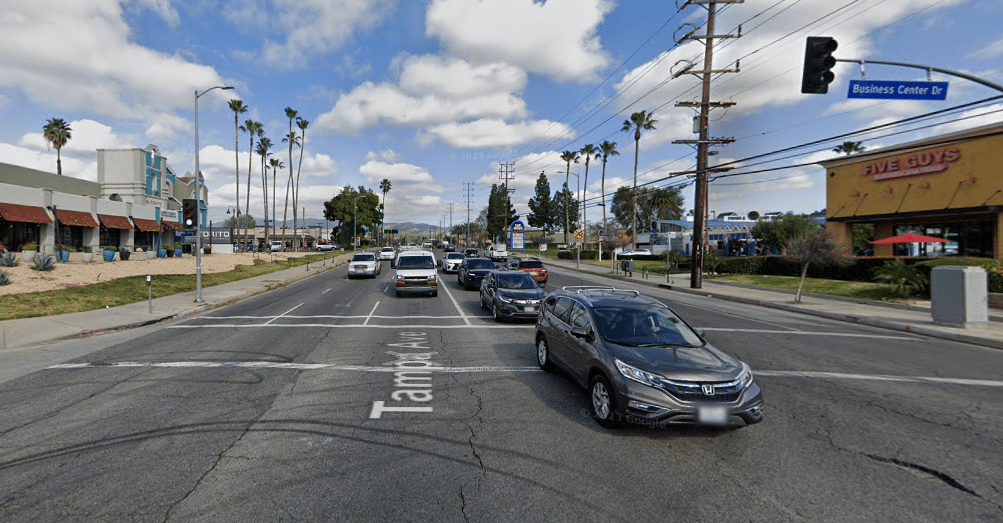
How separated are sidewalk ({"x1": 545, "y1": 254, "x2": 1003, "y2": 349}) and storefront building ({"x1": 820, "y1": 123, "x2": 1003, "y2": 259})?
24.6 feet

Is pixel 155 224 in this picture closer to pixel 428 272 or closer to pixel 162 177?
pixel 162 177

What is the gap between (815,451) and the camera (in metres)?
5.32

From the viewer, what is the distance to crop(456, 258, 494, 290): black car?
81.6 ft

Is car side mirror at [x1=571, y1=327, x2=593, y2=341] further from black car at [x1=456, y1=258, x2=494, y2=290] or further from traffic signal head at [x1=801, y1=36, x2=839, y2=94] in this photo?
black car at [x1=456, y1=258, x2=494, y2=290]

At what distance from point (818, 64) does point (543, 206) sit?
421 ft

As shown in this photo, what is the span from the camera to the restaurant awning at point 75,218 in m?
34.3

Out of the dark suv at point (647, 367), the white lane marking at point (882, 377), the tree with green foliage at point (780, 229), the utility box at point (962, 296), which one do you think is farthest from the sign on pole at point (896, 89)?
the tree with green foliage at point (780, 229)

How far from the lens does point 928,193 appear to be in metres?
28.9

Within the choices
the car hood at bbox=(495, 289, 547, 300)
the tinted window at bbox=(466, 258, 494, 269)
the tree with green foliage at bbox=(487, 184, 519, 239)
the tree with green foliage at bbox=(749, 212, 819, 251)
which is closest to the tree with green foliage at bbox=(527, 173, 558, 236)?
the tree with green foliage at bbox=(487, 184, 519, 239)

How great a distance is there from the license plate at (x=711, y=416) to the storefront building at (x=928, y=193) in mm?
26279

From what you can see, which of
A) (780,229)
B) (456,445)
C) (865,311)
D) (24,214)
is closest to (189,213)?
(456,445)

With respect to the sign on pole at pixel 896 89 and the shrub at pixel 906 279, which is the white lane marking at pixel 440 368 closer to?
the sign on pole at pixel 896 89

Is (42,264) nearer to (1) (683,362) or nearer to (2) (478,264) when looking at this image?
(2) (478,264)

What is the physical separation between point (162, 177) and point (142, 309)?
38705mm
